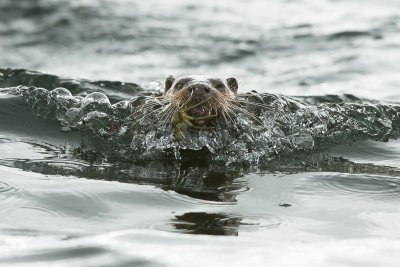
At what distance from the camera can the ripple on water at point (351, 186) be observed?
6.77 metres

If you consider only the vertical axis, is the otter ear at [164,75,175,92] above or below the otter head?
above

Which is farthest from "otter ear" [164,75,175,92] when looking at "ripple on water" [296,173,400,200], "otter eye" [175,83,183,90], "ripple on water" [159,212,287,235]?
"ripple on water" [159,212,287,235]

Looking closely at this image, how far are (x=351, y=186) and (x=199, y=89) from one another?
1.71 m

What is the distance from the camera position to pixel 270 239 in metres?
5.55

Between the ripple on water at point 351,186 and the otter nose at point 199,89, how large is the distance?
1.29 meters

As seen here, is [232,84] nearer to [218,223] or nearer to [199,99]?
[199,99]

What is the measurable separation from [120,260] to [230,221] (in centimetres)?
108

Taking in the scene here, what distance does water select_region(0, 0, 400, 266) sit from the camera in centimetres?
549

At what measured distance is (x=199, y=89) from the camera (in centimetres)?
795

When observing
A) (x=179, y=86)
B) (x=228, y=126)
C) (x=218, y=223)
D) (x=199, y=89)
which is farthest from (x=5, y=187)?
(x=228, y=126)

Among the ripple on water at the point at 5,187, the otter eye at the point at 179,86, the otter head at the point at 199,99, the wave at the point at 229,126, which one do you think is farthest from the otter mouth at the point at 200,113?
the ripple on water at the point at 5,187

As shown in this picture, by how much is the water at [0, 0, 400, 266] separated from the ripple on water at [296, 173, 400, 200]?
0.02 metres

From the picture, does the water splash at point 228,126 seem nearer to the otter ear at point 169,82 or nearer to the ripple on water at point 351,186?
the otter ear at point 169,82

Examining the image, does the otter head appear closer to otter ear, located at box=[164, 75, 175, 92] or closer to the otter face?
the otter face
